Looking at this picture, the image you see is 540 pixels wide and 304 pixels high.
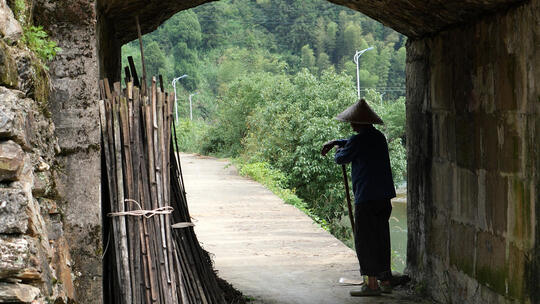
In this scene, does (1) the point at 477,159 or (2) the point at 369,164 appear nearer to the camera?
(1) the point at 477,159

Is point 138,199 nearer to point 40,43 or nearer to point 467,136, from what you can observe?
point 40,43

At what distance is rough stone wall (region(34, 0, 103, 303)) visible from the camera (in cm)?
421

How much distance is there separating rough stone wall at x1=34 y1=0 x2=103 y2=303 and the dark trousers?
3176mm

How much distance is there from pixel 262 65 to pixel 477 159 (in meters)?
51.5

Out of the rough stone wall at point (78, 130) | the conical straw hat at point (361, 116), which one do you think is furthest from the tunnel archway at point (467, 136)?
the rough stone wall at point (78, 130)

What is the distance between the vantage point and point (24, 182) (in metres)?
3.08

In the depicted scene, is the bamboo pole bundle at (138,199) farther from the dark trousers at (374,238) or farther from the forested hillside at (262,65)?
the forested hillside at (262,65)

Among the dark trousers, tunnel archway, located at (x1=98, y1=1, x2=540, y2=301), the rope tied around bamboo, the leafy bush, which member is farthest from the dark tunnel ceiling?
the leafy bush

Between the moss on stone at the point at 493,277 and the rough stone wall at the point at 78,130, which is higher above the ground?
the rough stone wall at the point at 78,130

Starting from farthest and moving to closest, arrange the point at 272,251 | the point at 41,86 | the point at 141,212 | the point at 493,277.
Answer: the point at 272,251, the point at 493,277, the point at 141,212, the point at 41,86

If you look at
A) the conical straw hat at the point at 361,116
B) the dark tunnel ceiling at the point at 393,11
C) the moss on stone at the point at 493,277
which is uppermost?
the dark tunnel ceiling at the point at 393,11

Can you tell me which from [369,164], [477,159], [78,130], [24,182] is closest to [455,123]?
[477,159]

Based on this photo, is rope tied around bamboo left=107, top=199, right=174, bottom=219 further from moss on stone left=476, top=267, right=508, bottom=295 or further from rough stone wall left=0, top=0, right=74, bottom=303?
moss on stone left=476, top=267, right=508, bottom=295

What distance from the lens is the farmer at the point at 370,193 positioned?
266 inches
